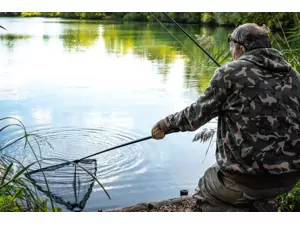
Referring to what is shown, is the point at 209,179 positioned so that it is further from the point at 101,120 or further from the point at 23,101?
the point at 23,101

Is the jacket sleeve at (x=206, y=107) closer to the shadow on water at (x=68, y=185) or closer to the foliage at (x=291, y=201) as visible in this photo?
the foliage at (x=291, y=201)

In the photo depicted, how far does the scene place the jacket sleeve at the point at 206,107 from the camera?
88.5 inches

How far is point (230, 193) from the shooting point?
2.46 metres

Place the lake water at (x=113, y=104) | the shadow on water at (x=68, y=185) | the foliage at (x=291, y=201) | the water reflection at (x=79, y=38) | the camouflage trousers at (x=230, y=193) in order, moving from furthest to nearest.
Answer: the water reflection at (x=79, y=38), the lake water at (x=113, y=104), the shadow on water at (x=68, y=185), the foliage at (x=291, y=201), the camouflage trousers at (x=230, y=193)

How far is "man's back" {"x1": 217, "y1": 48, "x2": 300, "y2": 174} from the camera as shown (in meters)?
2.19

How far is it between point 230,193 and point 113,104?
7709 millimetres

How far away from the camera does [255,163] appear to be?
224cm

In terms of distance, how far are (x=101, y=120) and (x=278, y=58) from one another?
6473 millimetres

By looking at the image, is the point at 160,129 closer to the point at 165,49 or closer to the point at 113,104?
the point at 113,104

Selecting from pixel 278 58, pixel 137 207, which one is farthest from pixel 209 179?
pixel 137 207

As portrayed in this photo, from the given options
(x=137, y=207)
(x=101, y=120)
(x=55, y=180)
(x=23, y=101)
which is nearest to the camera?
(x=137, y=207)

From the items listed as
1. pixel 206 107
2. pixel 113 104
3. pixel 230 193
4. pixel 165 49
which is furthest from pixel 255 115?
pixel 165 49

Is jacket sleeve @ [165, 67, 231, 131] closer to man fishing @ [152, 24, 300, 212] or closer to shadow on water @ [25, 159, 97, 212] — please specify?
man fishing @ [152, 24, 300, 212]

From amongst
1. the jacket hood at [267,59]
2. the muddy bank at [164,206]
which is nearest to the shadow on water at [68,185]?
the muddy bank at [164,206]
